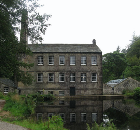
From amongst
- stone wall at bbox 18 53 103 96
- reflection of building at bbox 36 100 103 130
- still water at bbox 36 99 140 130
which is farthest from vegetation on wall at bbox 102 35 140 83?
reflection of building at bbox 36 100 103 130

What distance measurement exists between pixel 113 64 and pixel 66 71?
23405 mm

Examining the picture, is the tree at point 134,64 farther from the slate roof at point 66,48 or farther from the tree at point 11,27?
the tree at point 11,27

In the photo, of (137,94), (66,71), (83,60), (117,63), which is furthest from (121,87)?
(117,63)

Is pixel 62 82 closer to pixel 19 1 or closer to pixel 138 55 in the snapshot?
pixel 19 1

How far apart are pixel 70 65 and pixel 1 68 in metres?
17.9

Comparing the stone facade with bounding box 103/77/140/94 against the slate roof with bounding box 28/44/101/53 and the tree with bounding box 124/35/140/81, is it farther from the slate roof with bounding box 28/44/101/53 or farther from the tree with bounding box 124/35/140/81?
the tree with bounding box 124/35/140/81

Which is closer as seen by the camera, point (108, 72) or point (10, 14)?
point (10, 14)

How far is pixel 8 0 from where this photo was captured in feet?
37.1

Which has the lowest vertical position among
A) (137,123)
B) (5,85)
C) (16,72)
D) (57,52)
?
(137,123)

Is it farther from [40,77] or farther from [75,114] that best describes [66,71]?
[75,114]

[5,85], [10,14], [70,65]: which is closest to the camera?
[10,14]

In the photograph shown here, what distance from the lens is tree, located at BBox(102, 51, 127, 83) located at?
4861 cm

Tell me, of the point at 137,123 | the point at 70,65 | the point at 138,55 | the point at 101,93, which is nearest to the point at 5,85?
the point at 70,65

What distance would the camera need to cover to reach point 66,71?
1151 inches
